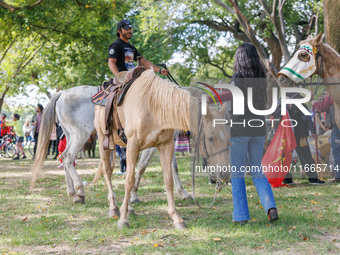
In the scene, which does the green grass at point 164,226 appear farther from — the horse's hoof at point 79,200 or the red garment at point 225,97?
the red garment at point 225,97

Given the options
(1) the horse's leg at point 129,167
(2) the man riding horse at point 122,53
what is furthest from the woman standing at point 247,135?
(2) the man riding horse at point 122,53

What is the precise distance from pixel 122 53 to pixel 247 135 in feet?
8.23

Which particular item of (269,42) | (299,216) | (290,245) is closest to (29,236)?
(290,245)

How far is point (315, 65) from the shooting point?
588cm

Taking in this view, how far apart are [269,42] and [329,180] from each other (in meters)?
13.4

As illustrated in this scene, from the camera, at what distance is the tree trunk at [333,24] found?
8.25 meters

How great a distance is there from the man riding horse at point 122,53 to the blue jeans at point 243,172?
6.24ft

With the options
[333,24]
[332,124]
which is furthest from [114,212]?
[333,24]

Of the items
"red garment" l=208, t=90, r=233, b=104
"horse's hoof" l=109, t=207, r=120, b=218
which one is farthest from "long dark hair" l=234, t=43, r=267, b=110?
"horse's hoof" l=109, t=207, r=120, b=218

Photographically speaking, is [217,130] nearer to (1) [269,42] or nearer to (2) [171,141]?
(2) [171,141]

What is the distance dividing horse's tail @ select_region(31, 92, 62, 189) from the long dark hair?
13.7 feet

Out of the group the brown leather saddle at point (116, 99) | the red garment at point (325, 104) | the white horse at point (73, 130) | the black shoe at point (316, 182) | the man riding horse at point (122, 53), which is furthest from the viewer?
the black shoe at point (316, 182)

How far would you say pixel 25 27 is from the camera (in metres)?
13.8

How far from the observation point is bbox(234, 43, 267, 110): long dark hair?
4848mm
